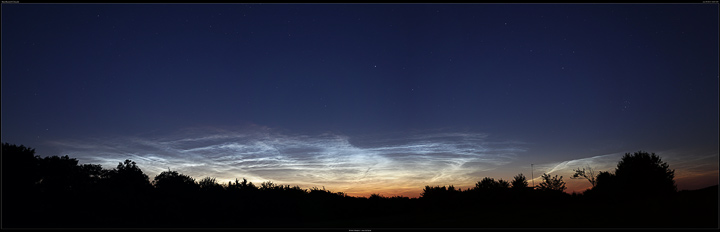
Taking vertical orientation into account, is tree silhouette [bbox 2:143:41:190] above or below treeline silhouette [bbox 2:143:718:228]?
above

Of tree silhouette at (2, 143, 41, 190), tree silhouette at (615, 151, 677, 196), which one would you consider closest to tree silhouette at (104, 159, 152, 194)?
tree silhouette at (2, 143, 41, 190)

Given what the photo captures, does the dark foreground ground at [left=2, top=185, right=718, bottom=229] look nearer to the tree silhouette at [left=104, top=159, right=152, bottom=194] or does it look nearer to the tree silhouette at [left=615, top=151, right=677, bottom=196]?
the tree silhouette at [left=104, top=159, right=152, bottom=194]

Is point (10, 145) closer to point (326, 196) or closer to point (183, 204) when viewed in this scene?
point (183, 204)

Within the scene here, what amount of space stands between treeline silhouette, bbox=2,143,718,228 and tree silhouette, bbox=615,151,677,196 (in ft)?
54.6

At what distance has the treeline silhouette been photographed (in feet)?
61.4

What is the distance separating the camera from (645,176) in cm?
4372

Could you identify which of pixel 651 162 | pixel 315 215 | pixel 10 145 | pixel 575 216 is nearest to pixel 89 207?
pixel 10 145

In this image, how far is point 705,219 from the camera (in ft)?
43.9

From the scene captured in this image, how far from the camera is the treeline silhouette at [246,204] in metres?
18.7

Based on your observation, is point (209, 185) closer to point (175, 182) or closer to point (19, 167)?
point (175, 182)

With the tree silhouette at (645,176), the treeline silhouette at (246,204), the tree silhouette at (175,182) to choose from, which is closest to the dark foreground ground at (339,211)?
the treeline silhouette at (246,204)

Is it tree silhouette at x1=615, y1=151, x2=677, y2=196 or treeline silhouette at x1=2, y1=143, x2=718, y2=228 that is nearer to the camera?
treeline silhouette at x1=2, y1=143, x2=718, y2=228

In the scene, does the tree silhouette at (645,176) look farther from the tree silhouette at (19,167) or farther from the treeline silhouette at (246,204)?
the tree silhouette at (19,167)

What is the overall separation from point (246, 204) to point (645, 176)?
46715 millimetres
